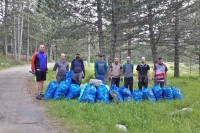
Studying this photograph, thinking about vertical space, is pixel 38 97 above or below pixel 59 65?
below

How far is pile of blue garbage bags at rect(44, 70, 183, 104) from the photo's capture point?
1020cm

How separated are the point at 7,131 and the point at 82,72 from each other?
6.27 metres

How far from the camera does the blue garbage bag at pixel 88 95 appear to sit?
10031mm

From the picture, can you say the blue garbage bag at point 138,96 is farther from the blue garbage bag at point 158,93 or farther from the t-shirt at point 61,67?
the t-shirt at point 61,67

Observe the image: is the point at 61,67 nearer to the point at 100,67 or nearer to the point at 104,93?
the point at 100,67

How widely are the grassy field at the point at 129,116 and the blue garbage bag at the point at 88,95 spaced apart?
1.20ft

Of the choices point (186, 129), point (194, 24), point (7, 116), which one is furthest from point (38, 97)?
point (194, 24)

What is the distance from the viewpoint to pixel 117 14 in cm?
1753

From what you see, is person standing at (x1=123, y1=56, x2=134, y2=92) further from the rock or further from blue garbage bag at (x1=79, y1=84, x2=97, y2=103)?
the rock

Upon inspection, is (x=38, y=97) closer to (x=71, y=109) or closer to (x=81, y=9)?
(x=71, y=109)

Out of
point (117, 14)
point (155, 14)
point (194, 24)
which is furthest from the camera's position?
point (194, 24)

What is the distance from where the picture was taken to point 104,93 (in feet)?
33.7

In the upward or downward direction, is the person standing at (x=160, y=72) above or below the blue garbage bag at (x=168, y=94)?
above

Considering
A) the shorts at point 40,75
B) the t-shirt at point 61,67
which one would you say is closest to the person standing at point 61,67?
the t-shirt at point 61,67
